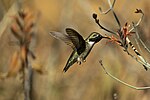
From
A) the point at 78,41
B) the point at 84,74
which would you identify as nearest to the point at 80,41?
the point at 78,41

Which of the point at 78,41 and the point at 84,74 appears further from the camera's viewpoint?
the point at 84,74

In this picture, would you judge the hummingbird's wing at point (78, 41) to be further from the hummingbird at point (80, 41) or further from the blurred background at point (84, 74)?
the blurred background at point (84, 74)

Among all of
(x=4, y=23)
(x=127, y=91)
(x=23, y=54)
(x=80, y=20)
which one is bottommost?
(x=127, y=91)

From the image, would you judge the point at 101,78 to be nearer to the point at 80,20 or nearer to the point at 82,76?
the point at 82,76

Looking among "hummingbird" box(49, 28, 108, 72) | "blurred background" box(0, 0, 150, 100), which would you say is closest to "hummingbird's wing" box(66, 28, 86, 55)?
"hummingbird" box(49, 28, 108, 72)

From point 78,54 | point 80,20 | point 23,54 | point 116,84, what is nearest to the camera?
point 78,54

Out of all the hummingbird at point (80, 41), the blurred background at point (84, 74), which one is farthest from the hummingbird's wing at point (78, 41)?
the blurred background at point (84, 74)

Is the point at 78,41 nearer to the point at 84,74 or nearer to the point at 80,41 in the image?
the point at 80,41

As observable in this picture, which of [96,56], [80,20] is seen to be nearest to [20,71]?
[96,56]

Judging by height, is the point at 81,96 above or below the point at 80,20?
below

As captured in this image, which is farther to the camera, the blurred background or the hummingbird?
the blurred background

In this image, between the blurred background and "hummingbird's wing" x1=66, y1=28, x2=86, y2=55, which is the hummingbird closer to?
"hummingbird's wing" x1=66, y1=28, x2=86, y2=55
